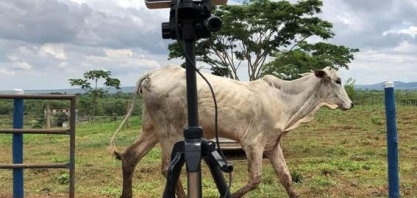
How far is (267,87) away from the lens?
18.8ft

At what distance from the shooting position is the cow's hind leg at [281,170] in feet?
17.5

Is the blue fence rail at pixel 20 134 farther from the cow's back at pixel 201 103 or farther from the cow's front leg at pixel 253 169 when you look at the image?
the cow's front leg at pixel 253 169

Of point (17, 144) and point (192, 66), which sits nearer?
point (192, 66)

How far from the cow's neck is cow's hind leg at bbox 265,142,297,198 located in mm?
334

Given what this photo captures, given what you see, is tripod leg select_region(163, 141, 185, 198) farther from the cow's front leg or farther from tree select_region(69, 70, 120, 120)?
tree select_region(69, 70, 120, 120)

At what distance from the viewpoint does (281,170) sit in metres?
5.39

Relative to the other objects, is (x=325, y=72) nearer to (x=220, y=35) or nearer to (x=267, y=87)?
(x=267, y=87)

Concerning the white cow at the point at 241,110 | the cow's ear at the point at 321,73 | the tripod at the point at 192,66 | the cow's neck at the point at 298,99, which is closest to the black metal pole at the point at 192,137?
the tripod at the point at 192,66

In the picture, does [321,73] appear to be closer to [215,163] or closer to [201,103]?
[201,103]

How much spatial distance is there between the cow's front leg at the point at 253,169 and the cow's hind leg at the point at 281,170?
245mm

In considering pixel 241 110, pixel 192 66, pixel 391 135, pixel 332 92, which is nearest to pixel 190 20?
pixel 192 66

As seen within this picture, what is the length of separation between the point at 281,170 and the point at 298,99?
0.84m

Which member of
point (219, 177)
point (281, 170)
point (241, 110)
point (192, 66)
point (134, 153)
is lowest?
point (281, 170)

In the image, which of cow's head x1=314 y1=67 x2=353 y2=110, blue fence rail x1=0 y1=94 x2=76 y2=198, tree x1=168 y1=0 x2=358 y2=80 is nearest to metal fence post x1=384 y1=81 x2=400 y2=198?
cow's head x1=314 y1=67 x2=353 y2=110
